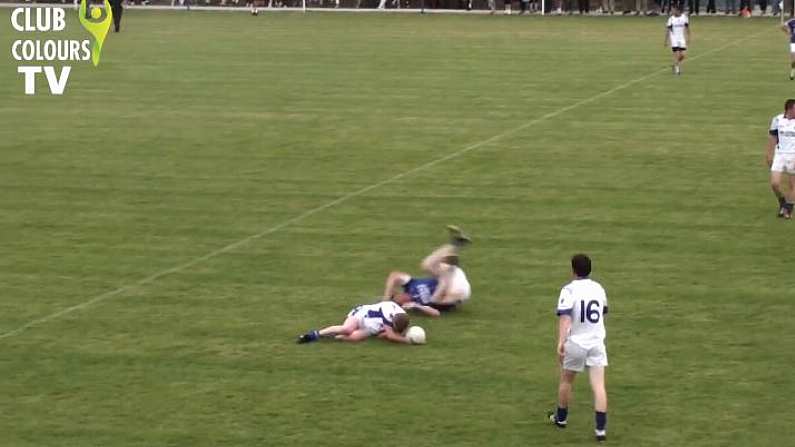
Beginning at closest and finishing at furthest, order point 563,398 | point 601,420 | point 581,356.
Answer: point 581,356 < point 601,420 < point 563,398

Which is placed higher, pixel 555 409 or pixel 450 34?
pixel 450 34

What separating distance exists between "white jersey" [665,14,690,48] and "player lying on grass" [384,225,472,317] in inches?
1155

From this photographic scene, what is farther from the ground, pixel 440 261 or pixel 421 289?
pixel 440 261

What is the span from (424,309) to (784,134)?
342 inches

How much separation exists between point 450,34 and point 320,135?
1191 inches

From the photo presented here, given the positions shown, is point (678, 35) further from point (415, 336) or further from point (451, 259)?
point (415, 336)

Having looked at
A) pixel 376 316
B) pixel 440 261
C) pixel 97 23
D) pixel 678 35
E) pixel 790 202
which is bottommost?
pixel 376 316

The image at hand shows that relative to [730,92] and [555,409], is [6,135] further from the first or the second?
[555,409]

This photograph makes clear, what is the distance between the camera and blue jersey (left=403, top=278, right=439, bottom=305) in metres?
20.2

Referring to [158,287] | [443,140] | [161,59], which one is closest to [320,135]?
[443,140]

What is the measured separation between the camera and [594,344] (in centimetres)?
1508

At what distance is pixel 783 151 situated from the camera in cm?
2622

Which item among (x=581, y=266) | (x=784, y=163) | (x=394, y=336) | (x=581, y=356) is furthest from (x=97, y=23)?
(x=581, y=356)

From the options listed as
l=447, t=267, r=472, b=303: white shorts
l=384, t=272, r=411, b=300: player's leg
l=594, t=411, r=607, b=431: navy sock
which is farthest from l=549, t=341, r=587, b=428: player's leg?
l=384, t=272, r=411, b=300: player's leg
